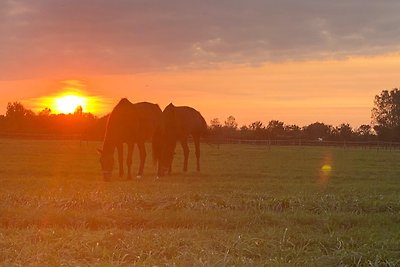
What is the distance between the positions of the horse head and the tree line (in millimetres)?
53573

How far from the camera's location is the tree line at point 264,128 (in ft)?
271

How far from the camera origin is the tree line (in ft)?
271

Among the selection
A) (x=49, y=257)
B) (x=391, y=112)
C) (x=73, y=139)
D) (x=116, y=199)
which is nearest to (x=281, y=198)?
(x=116, y=199)

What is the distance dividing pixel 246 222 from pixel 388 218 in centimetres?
297

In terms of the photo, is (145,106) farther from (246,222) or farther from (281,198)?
(246,222)

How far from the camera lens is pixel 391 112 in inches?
4577

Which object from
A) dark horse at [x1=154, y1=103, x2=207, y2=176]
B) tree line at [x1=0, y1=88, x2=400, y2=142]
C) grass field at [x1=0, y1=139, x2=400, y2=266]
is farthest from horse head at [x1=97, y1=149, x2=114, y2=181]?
tree line at [x1=0, y1=88, x2=400, y2=142]

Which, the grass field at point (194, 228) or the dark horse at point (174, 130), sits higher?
the dark horse at point (174, 130)

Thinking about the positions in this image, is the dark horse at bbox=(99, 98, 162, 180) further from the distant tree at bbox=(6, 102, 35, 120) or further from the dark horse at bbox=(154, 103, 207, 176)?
the distant tree at bbox=(6, 102, 35, 120)

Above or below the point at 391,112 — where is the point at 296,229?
below

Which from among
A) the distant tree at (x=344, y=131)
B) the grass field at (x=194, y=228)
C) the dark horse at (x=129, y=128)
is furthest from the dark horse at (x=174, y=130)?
the distant tree at (x=344, y=131)

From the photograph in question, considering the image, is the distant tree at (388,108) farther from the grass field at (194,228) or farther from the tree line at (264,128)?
the grass field at (194,228)

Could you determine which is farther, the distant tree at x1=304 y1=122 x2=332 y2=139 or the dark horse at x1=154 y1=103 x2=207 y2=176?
the distant tree at x1=304 y1=122 x2=332 y2=139

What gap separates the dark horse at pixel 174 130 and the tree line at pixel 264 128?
1856 inches
